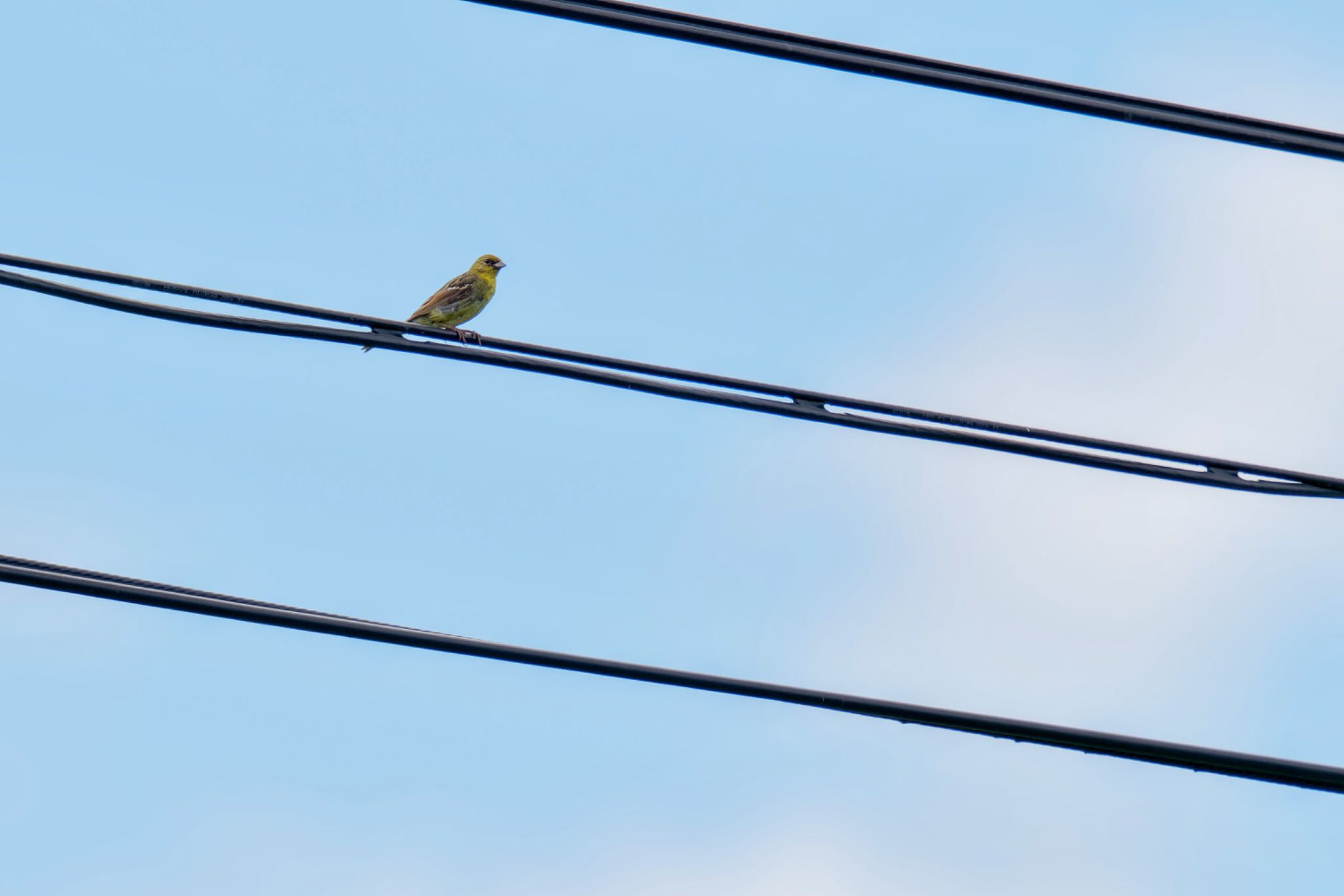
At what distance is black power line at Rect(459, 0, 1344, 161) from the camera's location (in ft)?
19.6

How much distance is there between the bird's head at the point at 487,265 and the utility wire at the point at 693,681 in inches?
564

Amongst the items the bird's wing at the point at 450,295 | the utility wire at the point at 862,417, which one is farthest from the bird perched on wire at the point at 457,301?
the utility wire at the point at 862,417

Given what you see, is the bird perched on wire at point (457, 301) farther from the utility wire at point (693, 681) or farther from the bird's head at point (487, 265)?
the utility wire at point (693, 681)

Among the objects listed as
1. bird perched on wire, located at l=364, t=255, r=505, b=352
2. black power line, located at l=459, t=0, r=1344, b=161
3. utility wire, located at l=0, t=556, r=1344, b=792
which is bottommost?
utility wire, located at l=0, t=556, r=1344, b=792

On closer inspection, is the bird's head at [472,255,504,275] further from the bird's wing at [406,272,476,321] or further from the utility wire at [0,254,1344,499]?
the utility wire at [0,254,1344,499]

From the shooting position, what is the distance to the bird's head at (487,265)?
19.8m

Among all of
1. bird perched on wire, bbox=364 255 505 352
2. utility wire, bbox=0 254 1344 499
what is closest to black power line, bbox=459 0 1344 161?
utility wire, bbox=0 254 1344 499

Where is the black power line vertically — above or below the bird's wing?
below

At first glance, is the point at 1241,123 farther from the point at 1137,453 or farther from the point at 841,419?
the point at 841,419

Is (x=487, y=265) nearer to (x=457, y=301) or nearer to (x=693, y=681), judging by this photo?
(x=457, y=301)

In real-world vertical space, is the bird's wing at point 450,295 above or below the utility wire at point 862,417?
above

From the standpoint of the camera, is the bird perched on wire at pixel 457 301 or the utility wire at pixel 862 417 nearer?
the utility wire at pixel 862 417

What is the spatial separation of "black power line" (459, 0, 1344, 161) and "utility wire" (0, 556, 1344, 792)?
7.51 ft

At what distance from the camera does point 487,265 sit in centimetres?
2000
